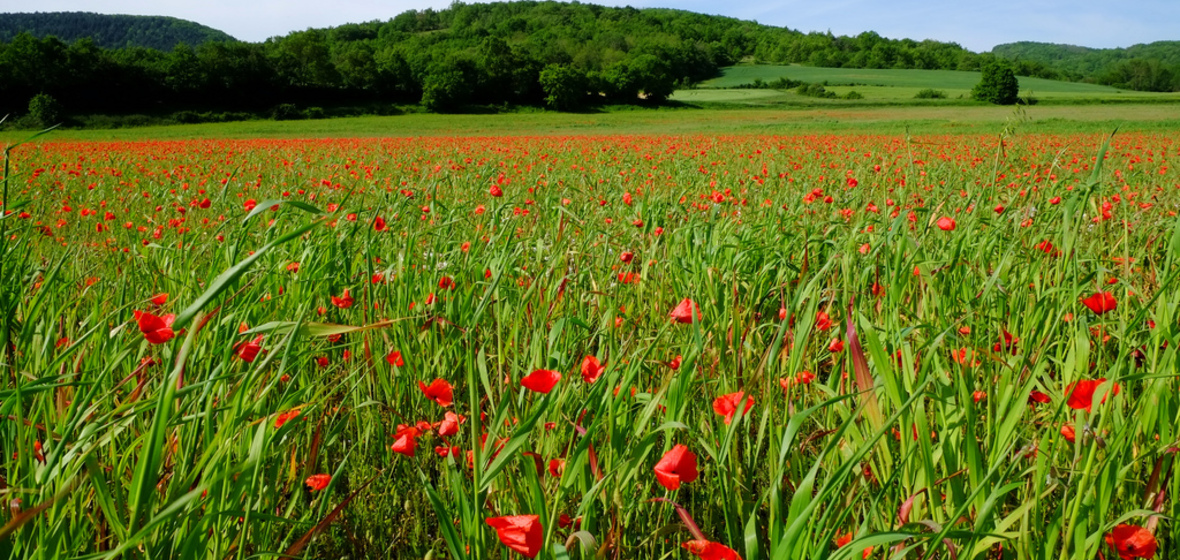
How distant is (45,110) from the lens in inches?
1460

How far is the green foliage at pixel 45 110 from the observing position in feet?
117

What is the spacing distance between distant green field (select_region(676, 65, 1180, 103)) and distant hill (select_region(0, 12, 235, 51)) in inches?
5452

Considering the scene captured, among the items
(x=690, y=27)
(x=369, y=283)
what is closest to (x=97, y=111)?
(x=369, y=283)

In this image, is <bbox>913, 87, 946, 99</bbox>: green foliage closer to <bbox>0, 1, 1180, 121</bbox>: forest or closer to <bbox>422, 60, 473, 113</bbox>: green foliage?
<bbox>0, 1, 1180, 121</bbox>: forest

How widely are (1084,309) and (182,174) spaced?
316 inches

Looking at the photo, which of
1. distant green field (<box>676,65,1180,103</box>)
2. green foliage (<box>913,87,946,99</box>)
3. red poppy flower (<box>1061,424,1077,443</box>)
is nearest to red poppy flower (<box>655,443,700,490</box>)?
red poppy flower (<box>1061,424,1077,443</box>)

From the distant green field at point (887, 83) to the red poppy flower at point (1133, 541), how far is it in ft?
184

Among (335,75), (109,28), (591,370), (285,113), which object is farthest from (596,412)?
(109,28)

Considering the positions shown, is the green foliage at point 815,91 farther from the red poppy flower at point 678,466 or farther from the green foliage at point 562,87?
the red poppy flower at point 678,466

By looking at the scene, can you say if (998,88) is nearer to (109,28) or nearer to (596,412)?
(596,412)

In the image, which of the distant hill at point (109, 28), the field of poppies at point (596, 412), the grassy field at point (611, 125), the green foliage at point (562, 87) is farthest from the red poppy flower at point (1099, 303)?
the distant hill at point (109, 28)

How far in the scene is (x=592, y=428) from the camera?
1005 mm

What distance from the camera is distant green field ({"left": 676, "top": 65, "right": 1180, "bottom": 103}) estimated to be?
5856 centimetres

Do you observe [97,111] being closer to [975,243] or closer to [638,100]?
[638,100]
